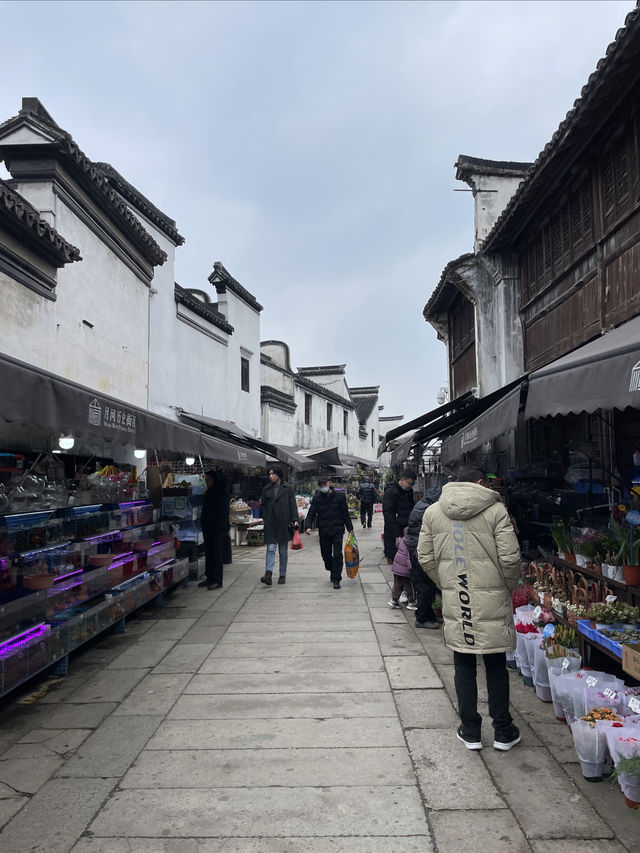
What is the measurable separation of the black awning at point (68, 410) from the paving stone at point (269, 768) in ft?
7.41

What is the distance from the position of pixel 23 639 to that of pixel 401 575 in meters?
4.58

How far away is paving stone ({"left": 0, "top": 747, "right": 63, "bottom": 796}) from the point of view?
11.2 ft

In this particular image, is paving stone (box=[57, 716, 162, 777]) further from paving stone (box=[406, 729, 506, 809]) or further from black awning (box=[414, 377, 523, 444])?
black awning (box=[414, 377, 523, 444])


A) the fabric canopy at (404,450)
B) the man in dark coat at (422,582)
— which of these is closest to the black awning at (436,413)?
the fabric canopy at (404,450)

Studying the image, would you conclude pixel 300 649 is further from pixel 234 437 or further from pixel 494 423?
pixel 234 437

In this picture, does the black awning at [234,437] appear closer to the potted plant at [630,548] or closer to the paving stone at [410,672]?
the paving stone at [410,672]

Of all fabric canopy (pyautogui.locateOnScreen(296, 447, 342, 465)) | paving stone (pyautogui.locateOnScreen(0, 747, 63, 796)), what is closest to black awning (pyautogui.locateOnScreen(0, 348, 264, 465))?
paving stone (pyautogui.locateOnScreen(0, 747, 63, 796))

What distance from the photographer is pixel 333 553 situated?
9688 millimetres

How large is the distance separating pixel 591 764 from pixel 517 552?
121 cm

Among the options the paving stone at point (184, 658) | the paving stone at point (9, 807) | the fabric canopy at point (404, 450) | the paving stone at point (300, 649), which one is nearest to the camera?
the paving stone at point (9, 807)

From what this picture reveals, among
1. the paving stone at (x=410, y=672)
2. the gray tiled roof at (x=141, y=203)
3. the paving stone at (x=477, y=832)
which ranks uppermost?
the gray tiled roof at (x=141, y=203)

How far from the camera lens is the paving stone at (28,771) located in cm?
343

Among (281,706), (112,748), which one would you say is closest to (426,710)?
(281,706)

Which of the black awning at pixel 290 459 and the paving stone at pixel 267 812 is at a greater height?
the black awning at pixel 290 459
